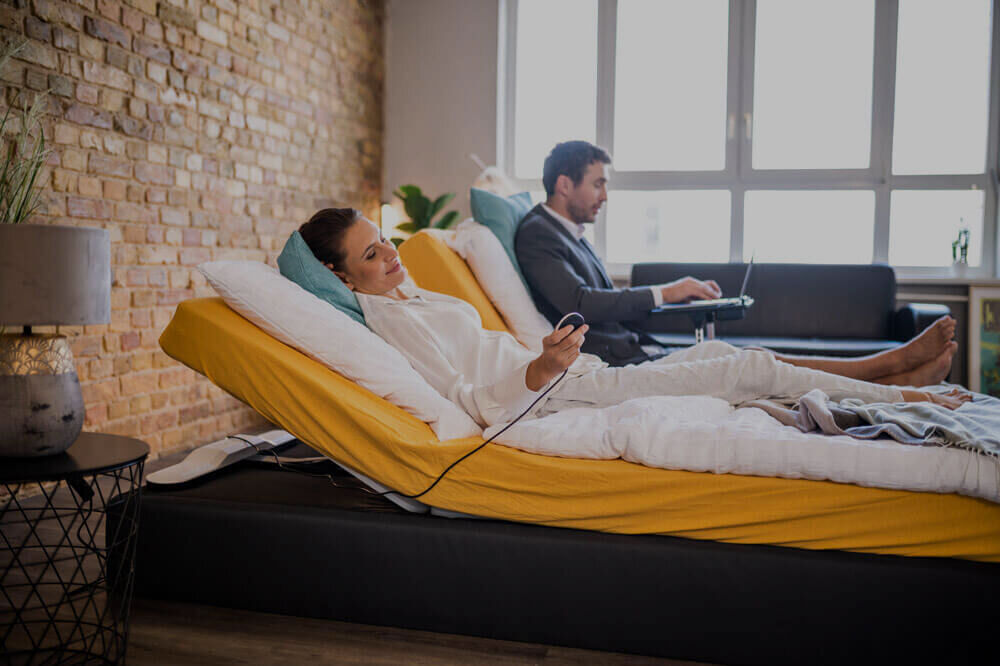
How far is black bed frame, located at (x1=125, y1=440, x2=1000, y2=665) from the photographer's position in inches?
57.7

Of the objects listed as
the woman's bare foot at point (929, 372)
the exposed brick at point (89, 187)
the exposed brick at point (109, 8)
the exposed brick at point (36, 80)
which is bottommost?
the woman's bare foot at point (929, 372)

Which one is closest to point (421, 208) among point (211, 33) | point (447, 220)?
point (447, 220)

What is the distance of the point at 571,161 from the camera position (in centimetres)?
304

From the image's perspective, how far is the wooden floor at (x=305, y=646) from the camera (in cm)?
162

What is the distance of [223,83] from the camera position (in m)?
3.85

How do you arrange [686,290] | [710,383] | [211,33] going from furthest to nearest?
[211,33]
[686,290]
[710,383]

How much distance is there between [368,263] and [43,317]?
0.80 metres

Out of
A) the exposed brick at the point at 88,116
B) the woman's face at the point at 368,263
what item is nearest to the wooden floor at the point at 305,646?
the woman's face at the point at 368,263

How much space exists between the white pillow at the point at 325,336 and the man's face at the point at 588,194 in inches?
57.2

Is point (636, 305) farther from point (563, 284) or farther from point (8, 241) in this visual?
point (8, 241)

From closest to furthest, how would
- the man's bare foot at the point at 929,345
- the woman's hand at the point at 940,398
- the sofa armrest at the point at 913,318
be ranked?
the woman's hand at the point at 940,398
the man's bare foot at the point at 929,345
the sofa armrest at the point at 913,318

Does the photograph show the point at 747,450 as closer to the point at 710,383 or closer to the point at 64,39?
the point at 710,383

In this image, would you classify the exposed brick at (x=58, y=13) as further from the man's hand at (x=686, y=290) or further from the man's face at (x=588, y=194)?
the man's hand at (x=686, y=290)

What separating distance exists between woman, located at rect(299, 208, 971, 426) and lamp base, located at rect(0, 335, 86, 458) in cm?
71
